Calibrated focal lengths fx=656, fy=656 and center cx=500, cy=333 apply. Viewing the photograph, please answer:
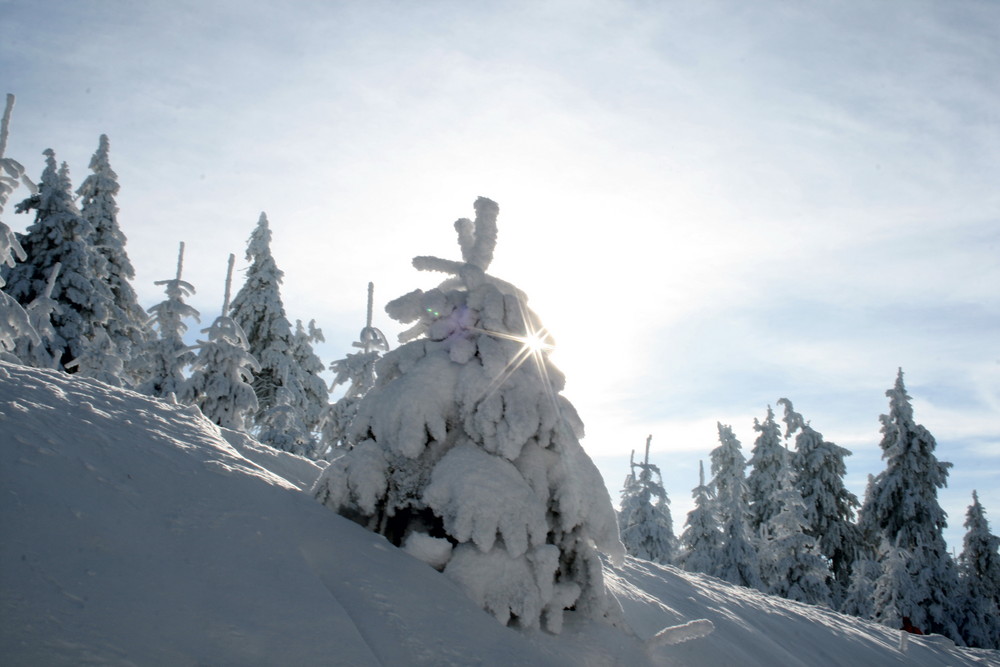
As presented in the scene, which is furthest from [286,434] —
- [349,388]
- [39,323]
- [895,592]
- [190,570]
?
[895,592]

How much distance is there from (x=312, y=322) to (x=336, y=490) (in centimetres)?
2980

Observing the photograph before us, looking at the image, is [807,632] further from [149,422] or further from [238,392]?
[238,392]

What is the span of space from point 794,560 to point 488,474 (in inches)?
1090

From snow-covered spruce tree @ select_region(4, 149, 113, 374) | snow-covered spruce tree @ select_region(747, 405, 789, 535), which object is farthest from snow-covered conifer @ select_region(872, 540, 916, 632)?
snow-covered spruce tree @ select_region(4, 149, 113, 374)

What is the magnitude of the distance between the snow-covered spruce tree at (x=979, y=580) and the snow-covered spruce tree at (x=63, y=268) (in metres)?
35.1

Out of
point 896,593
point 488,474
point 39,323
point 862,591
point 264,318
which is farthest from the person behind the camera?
point 264,318

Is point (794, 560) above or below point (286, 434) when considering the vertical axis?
below

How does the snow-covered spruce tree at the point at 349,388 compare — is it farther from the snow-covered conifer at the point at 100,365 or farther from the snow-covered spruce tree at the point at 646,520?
the snow-covered spruce tree at the point at 646,520

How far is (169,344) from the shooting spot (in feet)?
64.0

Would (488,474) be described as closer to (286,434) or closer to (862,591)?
(286,434)

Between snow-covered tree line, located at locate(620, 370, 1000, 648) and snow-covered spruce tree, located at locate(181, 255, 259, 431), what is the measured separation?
20973mm

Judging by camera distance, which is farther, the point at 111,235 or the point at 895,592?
the point at 111,235

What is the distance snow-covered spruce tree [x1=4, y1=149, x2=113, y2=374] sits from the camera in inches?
925

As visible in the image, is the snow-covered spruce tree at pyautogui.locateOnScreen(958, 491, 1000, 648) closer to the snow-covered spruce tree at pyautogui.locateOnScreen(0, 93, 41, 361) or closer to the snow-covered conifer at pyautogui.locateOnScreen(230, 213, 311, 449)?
the snow-covered conifer at pyautogui.locateOnScreen(230, 213, 311, 449)
